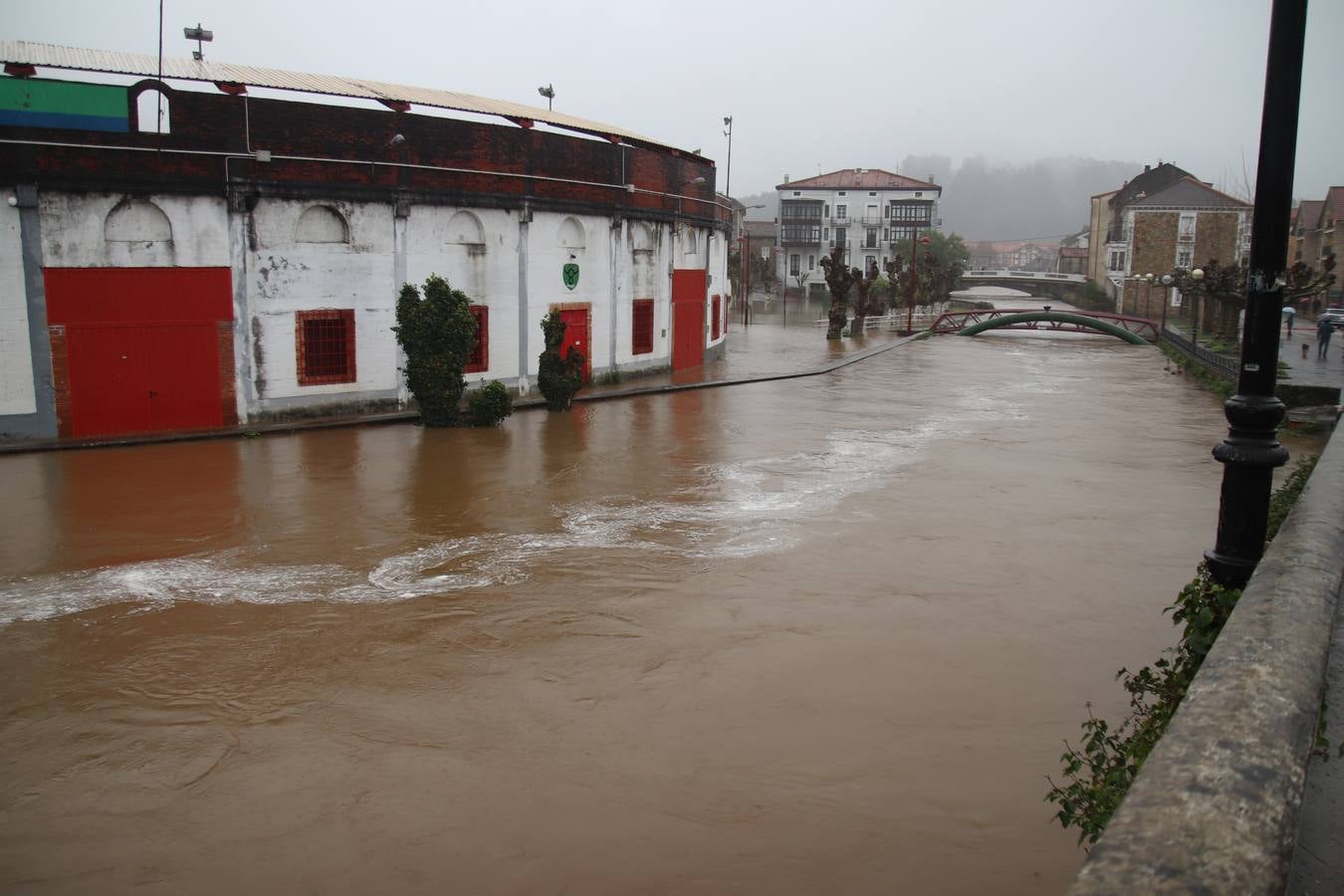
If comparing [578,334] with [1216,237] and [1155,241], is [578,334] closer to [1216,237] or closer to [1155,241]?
[1155,241]

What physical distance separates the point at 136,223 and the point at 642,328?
13989 millimetres

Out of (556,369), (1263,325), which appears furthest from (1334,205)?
(1263,325)

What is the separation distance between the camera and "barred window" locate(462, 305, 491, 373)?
23391mm

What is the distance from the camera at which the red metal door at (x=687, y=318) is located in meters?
30.8

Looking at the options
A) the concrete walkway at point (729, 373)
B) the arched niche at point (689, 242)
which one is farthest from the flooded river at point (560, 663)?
the arched niche at point (689, 242)

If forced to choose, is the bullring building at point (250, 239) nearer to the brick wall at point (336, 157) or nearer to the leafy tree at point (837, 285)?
the brick wall at point (336, 157)

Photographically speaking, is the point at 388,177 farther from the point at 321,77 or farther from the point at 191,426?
the point at 191,426

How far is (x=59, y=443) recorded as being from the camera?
17.5 metres

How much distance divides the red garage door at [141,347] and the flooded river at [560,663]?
4.63 ft

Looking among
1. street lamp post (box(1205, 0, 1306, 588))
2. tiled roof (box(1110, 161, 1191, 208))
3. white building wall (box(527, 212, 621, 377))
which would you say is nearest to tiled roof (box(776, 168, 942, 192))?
tiled roof (box(1110, 161, 1191, 208))

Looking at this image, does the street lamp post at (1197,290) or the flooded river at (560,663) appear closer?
the flooded river at (560,663)

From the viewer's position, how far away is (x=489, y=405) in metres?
20.5

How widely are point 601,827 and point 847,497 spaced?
9.13m

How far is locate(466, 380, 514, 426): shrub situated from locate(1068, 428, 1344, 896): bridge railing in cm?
1685
